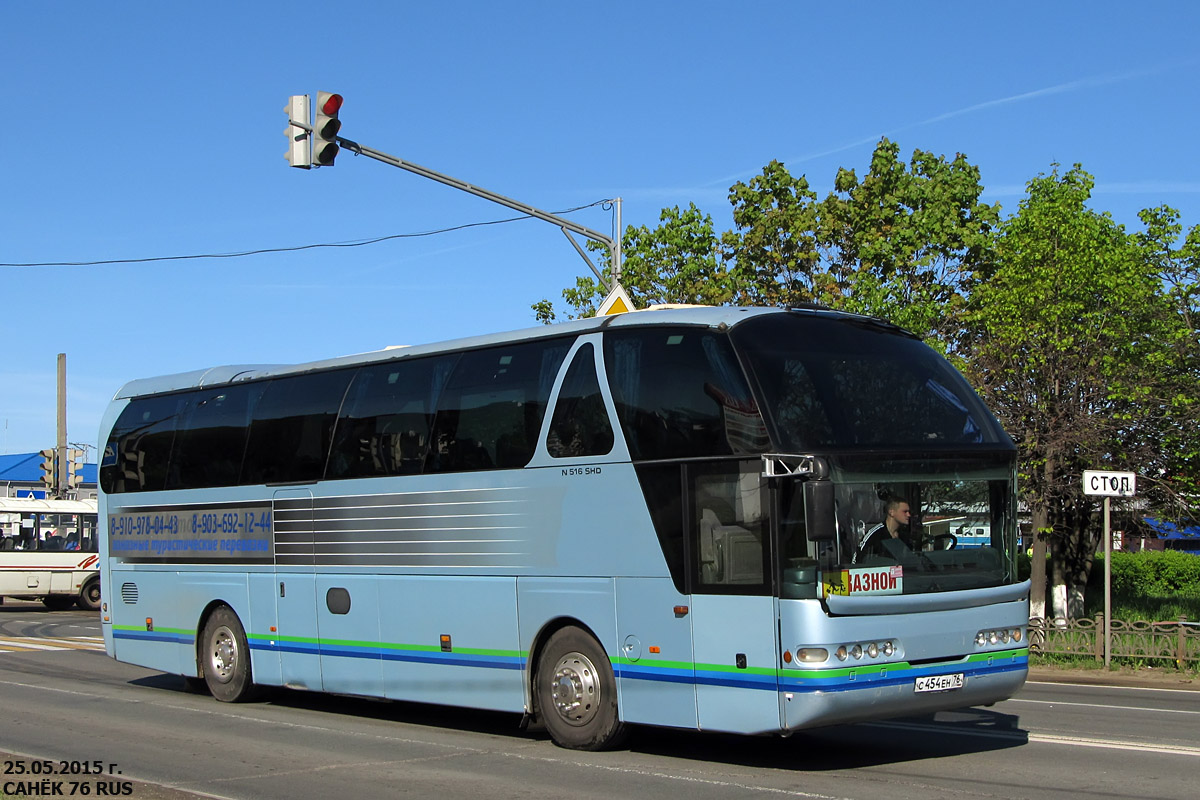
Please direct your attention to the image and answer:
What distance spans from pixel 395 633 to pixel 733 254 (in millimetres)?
29081

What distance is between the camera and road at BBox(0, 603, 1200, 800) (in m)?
9.34

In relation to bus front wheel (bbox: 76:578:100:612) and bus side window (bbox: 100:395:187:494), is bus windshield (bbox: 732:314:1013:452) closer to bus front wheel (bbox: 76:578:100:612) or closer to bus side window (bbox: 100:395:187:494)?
bus side window (bbox: 100:395:187:494)

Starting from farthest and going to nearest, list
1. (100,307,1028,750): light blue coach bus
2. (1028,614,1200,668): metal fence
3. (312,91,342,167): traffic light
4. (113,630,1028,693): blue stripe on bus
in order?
(1028,614,1200,668): metal fence < (312,91,342,167): traffic light < (100,307,1028,750): light blue coach bus < (113,630,1028,693): blue stripe on bus

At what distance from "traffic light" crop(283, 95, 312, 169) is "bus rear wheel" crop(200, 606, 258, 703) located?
18.1 feet

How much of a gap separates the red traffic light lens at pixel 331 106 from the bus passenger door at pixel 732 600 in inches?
334

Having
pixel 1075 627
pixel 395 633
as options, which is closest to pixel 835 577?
pixel 395 633

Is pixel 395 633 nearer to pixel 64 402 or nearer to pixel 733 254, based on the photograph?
pixel 733 254

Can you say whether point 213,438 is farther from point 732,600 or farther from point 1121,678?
point 1121,678

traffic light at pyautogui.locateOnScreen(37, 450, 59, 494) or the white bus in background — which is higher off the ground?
traffic light at pyautogui.locateOnScreen(37, 450, 59, 494)

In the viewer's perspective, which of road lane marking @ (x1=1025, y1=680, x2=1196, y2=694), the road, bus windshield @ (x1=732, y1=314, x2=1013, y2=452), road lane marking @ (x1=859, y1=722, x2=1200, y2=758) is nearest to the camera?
the road

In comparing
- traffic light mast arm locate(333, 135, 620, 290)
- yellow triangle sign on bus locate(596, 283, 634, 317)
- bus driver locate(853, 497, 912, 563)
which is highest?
traffic light mast arm locate(333, 135, 620, 290)

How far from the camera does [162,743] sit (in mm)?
12047

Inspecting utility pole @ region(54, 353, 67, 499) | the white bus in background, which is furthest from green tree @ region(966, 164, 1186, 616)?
utility pole @ region(54, 353, 67, 499)

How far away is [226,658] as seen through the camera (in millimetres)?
15734
